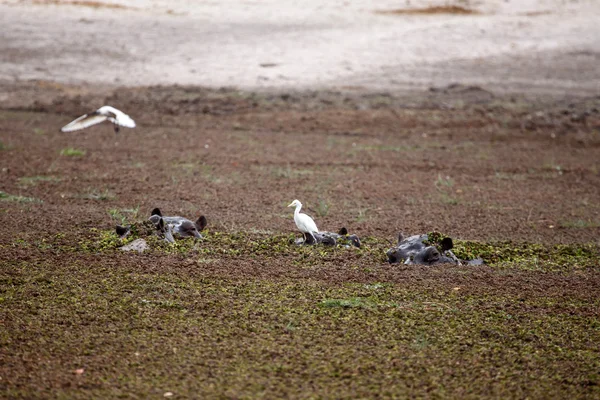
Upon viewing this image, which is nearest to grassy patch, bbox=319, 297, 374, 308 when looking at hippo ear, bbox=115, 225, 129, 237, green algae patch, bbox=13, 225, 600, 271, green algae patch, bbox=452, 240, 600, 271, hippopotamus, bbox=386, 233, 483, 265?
green algae patch, bbox=13, 225, 600, 271

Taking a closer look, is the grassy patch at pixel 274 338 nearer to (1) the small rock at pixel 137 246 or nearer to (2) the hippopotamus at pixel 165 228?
(1) the small rock at pixel 137 246

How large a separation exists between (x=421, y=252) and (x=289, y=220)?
6.98ft

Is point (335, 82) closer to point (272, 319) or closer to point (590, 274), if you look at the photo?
point (590, 274)

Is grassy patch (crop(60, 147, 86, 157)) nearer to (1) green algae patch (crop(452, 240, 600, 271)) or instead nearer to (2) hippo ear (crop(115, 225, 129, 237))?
(2) hippo ear (crop(115, 225, 129, 237))

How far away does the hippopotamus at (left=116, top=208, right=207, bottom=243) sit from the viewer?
293 inches

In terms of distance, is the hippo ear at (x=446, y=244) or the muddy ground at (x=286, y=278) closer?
the muddy ground at (x=286, y=278)

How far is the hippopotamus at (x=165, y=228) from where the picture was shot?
7.45 meters

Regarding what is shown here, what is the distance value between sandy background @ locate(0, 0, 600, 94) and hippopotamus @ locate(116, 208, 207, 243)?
12.9 metres

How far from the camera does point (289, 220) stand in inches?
344

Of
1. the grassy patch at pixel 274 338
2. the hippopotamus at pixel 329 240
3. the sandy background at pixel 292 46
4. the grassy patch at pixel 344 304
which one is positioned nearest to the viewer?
the grassy patch at pixel 274 338

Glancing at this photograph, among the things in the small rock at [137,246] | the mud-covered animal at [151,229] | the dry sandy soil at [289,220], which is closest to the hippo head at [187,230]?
the mud-covered animal at [151,229]

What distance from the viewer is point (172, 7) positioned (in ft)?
81.5

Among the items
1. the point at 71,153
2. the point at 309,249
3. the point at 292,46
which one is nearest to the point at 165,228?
the point at 309,249

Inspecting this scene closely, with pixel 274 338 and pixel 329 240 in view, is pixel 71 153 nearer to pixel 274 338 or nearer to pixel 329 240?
pixel 329 240
